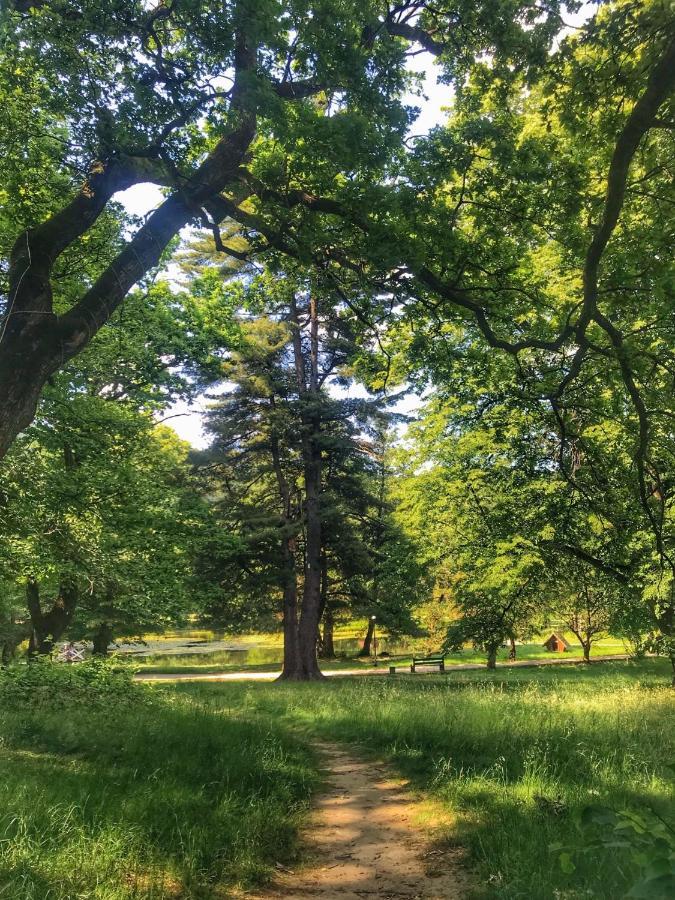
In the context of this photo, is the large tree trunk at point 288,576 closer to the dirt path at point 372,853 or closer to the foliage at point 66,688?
the foliage at point 66,688


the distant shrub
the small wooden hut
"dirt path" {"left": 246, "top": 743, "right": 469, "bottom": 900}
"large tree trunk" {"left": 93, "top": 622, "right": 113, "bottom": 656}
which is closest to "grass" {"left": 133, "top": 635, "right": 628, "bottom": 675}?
the small wooden hut

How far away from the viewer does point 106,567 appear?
9523 mm

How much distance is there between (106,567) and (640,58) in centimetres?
963

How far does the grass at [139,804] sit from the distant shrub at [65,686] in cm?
16

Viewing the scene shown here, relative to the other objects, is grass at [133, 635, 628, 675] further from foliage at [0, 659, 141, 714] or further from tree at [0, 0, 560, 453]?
tree at [0, 0, 560, 453]

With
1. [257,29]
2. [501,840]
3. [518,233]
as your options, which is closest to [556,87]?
[518,233]

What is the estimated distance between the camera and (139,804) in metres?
4.62

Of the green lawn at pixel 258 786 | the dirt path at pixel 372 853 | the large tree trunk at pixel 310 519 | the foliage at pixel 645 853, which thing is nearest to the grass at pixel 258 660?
the large tree trunk at pixel 310 519

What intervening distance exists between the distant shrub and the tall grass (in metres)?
3.58

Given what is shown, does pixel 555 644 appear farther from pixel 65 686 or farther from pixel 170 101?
pixel 170 101

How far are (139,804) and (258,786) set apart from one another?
1.64 meters

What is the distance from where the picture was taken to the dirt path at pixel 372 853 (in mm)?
4012

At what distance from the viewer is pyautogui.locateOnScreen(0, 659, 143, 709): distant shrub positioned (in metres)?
7.95

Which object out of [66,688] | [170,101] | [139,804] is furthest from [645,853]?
[66,688]
